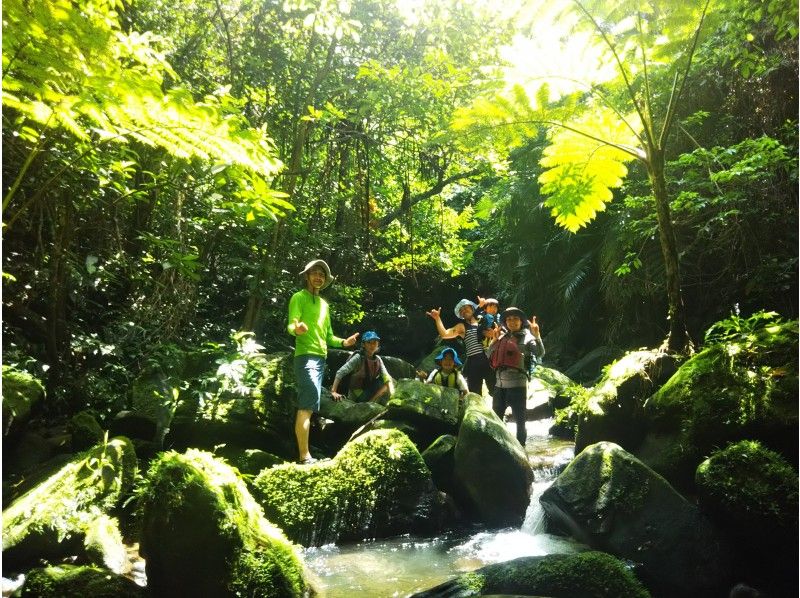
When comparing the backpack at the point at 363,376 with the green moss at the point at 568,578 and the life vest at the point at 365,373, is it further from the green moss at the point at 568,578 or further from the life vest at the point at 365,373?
the green moss at the point at 568,578

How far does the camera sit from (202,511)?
310cm

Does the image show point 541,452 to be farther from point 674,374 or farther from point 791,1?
point 791,1

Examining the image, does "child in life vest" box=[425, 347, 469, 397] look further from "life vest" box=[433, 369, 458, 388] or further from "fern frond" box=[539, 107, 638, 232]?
"fern frond" box=[539, 107, 638, 232]

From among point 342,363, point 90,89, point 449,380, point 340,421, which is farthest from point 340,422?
point 90,89

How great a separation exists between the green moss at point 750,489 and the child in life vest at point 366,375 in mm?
3572

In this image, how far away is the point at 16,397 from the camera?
400cm

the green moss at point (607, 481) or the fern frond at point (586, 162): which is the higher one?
the fern frond at point (586, 162)

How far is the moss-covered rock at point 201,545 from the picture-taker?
3.02 meters

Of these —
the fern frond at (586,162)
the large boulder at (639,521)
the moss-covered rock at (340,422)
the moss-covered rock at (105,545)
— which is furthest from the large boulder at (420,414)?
the moss-covered rock at (105,545)

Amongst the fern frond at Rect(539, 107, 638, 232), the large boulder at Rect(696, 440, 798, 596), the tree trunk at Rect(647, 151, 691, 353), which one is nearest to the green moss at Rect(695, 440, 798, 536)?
the large boulder at Rect(696, 440, 798, 596)

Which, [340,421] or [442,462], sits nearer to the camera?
[442,462]

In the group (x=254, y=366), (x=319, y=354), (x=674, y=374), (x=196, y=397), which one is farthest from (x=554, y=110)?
(x=196, y=397)

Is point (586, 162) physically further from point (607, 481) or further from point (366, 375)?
point (366, 375)

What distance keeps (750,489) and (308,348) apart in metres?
3.50
